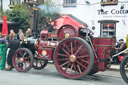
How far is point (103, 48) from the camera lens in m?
8.12

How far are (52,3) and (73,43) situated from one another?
1029 centimetres

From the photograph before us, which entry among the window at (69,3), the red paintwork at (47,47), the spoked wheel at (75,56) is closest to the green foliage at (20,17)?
the window at (69,3)

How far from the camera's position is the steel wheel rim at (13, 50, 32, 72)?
31.2 ft

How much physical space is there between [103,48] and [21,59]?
10.2ft

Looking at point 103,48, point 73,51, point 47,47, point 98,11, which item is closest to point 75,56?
point 73,51

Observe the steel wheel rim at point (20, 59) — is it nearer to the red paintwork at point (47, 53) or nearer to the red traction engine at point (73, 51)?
the red traction engine at point (73, 51)

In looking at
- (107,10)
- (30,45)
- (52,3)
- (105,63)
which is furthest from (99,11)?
(105,63)

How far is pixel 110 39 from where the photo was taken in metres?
8.07

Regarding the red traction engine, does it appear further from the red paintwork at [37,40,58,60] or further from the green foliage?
the green foliage

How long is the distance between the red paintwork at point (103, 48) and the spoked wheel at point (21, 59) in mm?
2491

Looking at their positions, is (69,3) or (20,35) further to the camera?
(69,3)

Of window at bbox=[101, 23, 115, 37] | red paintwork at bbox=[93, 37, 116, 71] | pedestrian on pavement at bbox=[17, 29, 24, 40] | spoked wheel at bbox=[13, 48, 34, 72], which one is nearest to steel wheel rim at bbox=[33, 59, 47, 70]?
spoked wheel at bbox=[13, 48, 34, 72]

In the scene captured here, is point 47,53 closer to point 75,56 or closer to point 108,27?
point 75,56

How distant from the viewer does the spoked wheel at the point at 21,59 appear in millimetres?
9418
